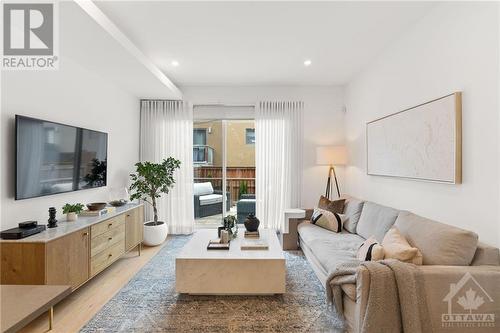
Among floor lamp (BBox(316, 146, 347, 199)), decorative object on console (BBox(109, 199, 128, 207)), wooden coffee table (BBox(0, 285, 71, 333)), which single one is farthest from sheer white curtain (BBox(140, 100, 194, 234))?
wooden coffee table (BBox(0, 285, 71, 333))

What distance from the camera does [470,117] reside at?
82.7 inches

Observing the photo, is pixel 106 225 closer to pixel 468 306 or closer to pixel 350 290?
pixel 350 290

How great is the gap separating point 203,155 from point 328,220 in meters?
2.64

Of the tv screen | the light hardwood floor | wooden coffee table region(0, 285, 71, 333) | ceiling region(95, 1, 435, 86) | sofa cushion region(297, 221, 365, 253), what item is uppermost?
ceiling region(95, 1, 435, 86)

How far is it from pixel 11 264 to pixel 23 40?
198 centimetres

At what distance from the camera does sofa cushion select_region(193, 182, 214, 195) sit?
5.07 metres

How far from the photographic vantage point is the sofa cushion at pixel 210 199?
512 cm

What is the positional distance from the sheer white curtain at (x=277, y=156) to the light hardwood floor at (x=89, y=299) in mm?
2216

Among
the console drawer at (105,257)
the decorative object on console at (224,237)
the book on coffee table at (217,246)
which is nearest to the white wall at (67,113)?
the console drawer at (105,257)

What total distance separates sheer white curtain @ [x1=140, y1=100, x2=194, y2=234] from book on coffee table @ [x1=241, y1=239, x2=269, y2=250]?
2.16 m

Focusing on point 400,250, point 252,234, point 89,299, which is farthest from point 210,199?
point 400,250

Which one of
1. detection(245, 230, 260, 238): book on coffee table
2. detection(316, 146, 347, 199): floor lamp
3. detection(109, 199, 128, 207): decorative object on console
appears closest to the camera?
detection(245, 230, 260, 238): book on coffee table

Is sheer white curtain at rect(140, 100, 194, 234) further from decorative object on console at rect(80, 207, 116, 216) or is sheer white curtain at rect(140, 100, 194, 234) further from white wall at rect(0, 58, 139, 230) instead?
decorative object on console at rect(80, 207, 116, 216)

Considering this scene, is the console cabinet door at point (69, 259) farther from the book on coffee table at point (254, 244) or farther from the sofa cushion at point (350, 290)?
the sofa cushion at point (350, 290)
